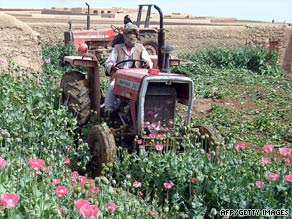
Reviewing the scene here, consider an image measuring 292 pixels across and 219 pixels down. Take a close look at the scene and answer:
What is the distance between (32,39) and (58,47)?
433 cm

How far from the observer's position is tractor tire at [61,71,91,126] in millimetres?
6965

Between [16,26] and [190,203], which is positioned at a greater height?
[16,26]

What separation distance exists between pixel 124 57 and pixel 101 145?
4.86 ft

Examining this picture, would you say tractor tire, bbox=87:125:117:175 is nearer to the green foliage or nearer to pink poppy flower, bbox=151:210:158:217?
pink poppy flower, bbox=151:210:158:217

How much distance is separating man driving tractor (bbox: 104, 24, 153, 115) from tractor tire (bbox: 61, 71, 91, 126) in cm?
39

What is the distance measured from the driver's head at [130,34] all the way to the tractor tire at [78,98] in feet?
2.72

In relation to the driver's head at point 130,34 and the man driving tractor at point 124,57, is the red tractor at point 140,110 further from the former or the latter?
the driver's head at point 130,34

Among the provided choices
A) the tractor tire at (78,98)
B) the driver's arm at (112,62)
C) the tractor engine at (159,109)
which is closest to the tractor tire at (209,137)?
the tractor engine at (159,109)

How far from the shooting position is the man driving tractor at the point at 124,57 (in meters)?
6.67

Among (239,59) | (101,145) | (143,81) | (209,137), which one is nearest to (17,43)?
(143,81)

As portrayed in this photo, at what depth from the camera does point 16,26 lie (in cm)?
1029

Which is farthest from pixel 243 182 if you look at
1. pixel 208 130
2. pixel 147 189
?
pixel 208 130

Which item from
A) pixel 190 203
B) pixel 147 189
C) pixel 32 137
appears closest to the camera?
pixel 190 203

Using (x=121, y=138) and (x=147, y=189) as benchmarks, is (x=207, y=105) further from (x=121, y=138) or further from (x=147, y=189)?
(x=147, y=189)
